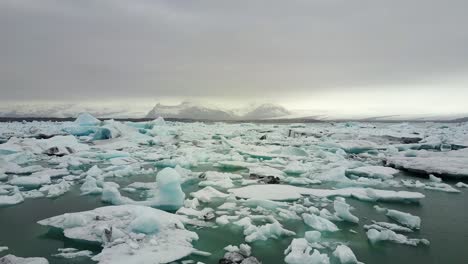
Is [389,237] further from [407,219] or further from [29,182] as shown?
[29,182]

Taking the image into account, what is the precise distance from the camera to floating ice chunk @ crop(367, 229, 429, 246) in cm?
460

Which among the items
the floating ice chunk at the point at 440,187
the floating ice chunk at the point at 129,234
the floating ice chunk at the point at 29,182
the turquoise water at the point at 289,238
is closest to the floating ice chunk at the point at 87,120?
the floating ice chunk at the point at 29,182

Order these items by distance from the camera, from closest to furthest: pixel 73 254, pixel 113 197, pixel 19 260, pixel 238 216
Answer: pixel 19 260, pixel 73 254, pixel 238 216, pixel 113 197

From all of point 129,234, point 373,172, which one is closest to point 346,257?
point 129,234

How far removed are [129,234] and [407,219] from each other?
4341 mm

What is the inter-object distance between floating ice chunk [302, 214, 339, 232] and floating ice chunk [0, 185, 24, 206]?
568 centimetres

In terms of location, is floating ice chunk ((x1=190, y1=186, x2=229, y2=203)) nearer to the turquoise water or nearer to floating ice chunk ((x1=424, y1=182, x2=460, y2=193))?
the turquoise water

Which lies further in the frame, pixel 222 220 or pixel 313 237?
pixel 222 220

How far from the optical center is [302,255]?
3955 mm

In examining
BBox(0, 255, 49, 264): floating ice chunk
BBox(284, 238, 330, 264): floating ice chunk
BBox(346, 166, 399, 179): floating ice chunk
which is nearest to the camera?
BBox(0, 255, 49, 264): floating ice chunk

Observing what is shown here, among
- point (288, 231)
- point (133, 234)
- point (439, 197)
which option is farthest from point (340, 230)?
point (439, 197)

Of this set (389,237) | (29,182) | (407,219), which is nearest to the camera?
(389,237)

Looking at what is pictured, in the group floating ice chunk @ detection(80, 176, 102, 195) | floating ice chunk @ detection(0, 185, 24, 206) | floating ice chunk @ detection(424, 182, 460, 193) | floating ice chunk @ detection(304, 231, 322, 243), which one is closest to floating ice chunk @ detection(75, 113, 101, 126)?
floating ice chunk @ detection(0, 185, 24, 206)

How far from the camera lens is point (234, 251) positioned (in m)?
4.18
